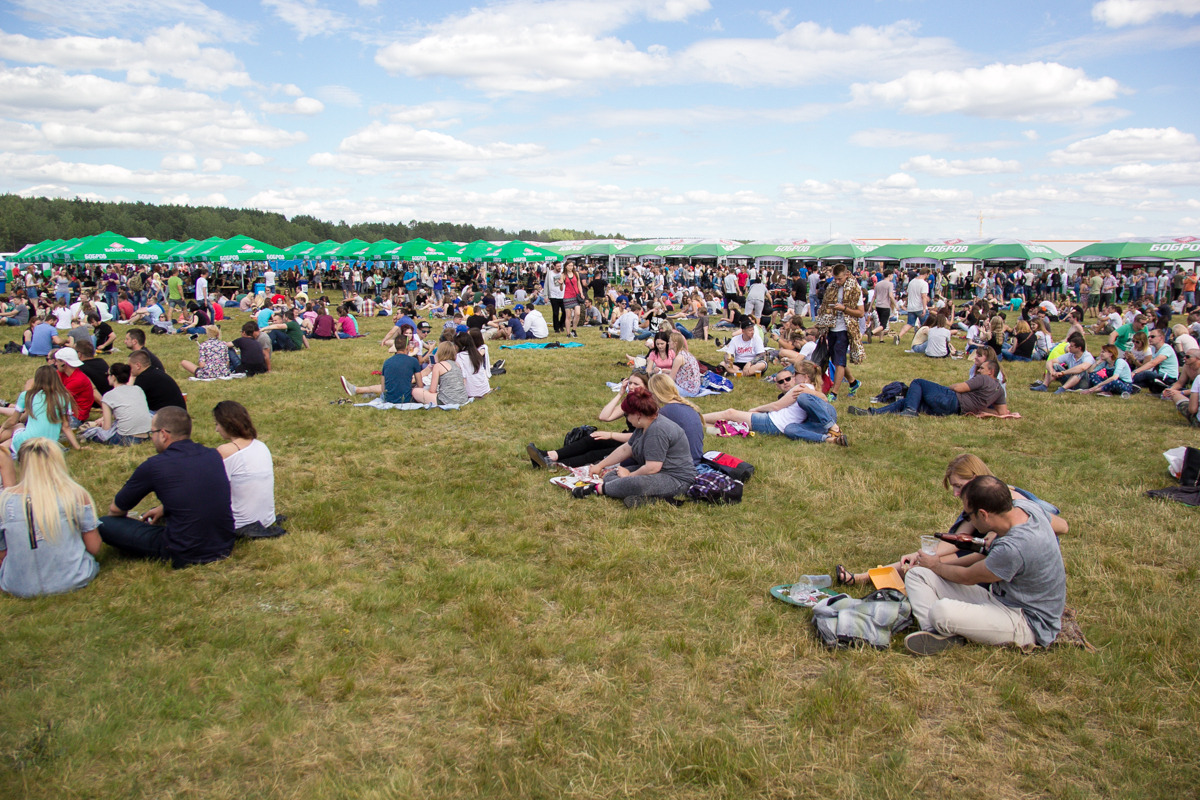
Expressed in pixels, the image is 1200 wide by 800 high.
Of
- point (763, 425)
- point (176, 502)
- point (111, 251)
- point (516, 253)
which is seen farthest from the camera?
point (516, 253)

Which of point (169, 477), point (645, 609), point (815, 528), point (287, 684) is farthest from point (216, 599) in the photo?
point (815, 528)

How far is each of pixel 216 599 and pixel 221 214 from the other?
11089 cm

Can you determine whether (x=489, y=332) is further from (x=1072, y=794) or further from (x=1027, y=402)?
(x=1072, y=794)

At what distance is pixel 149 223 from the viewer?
8744cm

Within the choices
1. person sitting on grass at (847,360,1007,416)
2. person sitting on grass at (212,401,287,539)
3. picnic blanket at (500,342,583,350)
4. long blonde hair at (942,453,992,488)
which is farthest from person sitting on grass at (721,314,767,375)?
person sitting on grass at (212,401,287,539)

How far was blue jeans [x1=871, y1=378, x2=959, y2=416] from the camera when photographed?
9008mm

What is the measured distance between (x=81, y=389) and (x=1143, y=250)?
41.2m

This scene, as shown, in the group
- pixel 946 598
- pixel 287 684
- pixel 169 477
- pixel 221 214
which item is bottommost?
pixel 287 684

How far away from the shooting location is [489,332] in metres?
16.8

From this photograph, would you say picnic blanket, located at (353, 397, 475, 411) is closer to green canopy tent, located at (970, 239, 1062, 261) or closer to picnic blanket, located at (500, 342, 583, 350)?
picnic blanket, located at (500, 342, 583, 350)

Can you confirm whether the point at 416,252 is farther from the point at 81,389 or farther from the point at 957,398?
the point at 957,398

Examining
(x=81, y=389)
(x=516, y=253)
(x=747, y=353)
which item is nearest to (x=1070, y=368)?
(x=747, y=353)

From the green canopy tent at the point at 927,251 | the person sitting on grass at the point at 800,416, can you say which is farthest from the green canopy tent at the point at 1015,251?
the person sitting on grass at the point at 800,416

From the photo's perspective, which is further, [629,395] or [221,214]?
[221,214]
